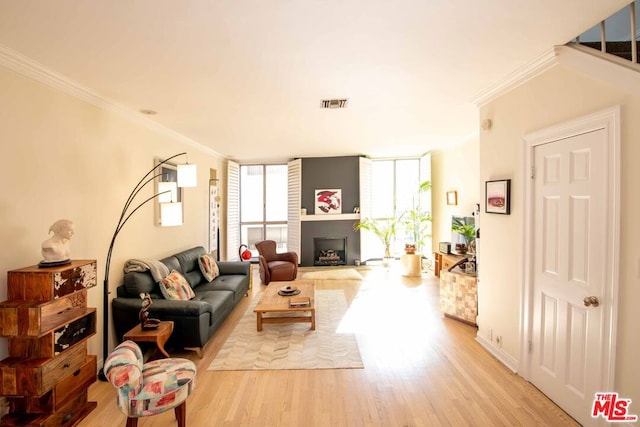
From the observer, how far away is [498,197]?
2.99 metres

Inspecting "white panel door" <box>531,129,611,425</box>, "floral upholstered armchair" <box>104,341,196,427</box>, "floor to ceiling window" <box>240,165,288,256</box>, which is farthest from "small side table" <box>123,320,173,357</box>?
"floor to ceiling window" <box>240,165,288,256</box>

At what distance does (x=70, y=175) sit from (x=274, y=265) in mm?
3746

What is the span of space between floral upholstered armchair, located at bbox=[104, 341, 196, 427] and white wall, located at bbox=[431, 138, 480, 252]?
195 inches

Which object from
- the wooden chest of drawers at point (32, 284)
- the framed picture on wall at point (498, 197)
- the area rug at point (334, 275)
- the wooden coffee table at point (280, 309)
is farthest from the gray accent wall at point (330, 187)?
the wooden chest of drawers at point (32, 284)

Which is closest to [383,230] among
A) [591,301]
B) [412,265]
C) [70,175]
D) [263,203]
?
[412,265]

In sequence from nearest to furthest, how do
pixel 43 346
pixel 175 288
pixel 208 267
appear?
1. pixel 43 346
2. pixel 175 288
3. pixel 208 267

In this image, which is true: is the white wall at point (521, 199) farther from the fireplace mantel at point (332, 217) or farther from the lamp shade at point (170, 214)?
the fireplace mantel at point (332, 217)

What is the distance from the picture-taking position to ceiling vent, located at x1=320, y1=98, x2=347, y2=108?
10.6ft

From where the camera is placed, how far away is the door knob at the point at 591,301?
1.99m

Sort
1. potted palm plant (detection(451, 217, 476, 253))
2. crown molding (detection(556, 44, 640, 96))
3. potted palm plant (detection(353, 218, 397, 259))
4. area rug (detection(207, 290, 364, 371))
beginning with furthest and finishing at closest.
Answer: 1. potted palm plant (detection(353, 218, 397, 259))
2. potted palm plant (detection(451, 217, 476, 253))
3. area rug (detection(207, 290, 364, 371))
4. crown molding (detection(556, 44, 640, 96))

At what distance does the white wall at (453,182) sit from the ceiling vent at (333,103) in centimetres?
304

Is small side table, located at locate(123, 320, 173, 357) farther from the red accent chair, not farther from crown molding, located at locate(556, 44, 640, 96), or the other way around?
crown molding, located at locate(556, 44, 640, 96)

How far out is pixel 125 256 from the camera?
3.45 m

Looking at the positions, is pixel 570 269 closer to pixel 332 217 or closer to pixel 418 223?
pixel 418 223
